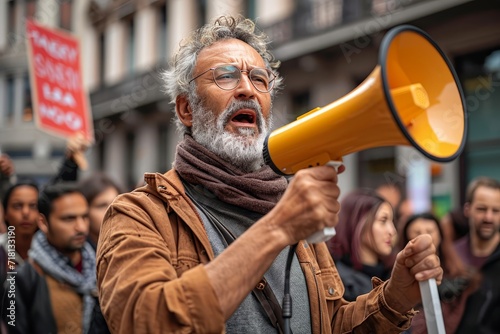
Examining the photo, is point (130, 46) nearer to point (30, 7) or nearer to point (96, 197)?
point (30, 7)

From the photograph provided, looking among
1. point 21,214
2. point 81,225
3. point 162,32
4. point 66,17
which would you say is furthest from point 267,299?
point 66,17

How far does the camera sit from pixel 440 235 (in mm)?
4344

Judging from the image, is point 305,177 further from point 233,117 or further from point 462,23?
point 462,23

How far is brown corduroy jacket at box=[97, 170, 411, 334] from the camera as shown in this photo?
1431 mm

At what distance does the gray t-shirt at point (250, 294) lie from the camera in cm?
175

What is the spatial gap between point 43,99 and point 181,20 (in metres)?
10.2

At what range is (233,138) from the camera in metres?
1.97

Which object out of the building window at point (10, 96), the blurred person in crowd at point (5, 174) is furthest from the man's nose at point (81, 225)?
the building window at point (10, 96)

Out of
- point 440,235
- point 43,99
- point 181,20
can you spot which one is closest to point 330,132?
point 440,235

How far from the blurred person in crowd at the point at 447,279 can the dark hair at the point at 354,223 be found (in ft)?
1.40

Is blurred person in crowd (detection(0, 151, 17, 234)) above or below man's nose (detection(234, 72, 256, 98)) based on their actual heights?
above

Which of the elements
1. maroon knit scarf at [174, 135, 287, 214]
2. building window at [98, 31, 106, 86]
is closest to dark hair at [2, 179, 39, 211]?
maroon knit scarf at [174, 135, 287, 214]

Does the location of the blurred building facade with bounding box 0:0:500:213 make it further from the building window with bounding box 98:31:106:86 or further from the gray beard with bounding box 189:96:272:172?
the gray beard with bounding box 189:96:272:172

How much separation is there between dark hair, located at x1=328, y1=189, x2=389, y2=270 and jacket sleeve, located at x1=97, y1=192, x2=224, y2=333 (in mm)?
2161
